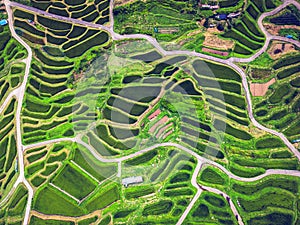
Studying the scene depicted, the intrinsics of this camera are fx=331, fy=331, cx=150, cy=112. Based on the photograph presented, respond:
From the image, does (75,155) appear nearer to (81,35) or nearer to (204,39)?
(81,35)

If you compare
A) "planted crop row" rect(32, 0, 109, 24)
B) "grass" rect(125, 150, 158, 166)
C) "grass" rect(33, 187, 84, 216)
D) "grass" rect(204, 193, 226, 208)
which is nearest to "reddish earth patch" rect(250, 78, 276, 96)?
"grass" rect(204, 193, 226, 208)

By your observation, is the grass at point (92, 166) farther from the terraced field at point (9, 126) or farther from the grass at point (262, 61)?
the grass at point (262, 61)

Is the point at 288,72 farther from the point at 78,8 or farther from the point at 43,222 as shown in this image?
the point at 43,222

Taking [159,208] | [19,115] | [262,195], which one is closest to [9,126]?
[19,115]

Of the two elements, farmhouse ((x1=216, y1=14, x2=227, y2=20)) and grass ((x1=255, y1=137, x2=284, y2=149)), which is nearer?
grass ((x1=255, y1=137, x2=284, y2=149))

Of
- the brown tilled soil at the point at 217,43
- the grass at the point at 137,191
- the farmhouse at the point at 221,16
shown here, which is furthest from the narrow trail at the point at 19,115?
the farmhouse at the point at 221,16

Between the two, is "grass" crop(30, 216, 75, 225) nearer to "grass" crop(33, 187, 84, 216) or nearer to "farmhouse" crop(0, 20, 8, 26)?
"grass" crop(33, 187, 84, 216)

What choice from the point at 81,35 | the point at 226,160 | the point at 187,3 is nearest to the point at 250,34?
the point at 187,3
